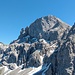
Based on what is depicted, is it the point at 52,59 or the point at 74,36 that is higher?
the point at 74,36

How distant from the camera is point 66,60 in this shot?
16288cm

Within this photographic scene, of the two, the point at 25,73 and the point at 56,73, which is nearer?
the point at 56,73

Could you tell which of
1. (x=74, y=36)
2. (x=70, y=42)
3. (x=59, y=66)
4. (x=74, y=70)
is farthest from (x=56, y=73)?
(x=74, y=36)

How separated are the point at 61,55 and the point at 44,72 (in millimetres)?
22713

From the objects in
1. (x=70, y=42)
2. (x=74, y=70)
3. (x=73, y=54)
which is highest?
(x=70, y=42)

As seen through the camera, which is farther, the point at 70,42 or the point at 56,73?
the point at 70,42

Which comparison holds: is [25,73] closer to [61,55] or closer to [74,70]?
[61,55]

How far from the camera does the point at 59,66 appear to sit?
166375mm

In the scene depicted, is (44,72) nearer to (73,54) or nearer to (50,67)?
(50,67)

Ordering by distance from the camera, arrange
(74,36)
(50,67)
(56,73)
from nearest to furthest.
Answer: (56,73), (50,67), (74,36)

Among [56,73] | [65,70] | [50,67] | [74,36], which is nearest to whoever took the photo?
[65,70]

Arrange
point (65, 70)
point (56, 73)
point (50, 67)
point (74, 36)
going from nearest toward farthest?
point (65, 70)
point (56, 73)
point (50, 67)
point (74, 36)

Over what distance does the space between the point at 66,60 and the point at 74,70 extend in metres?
12.2

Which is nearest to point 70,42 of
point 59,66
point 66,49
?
point 66,49
